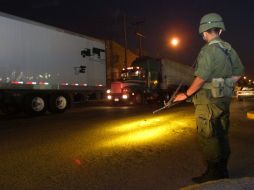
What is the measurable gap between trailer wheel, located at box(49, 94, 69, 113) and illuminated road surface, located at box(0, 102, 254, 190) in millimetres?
8240

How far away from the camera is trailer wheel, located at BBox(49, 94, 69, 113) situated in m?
19.9

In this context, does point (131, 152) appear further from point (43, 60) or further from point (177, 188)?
point (43, 60)

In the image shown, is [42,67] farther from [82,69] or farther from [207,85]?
[207,85]

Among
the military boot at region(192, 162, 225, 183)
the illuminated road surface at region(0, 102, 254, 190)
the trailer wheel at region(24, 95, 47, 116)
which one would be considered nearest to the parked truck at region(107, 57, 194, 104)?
the trailer wheel at region(24, 95, 47, 116)

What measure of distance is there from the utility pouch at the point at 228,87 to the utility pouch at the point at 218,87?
55mm

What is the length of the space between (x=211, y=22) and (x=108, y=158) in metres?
3.43

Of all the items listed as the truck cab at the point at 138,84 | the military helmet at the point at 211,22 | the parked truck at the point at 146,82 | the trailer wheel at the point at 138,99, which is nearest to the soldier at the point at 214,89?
the military helmet at the point at 211,22

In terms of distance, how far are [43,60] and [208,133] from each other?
15523 mm

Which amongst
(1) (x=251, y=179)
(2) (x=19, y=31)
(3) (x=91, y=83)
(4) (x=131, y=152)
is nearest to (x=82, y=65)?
(3) (x=91, y=83)

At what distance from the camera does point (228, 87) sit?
4941 mm

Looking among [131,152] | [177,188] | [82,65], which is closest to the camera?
[177,188]

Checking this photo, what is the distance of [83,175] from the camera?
606 cm

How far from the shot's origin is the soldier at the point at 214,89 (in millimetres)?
4859

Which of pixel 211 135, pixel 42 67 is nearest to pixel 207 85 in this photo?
pixel 211 135
